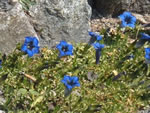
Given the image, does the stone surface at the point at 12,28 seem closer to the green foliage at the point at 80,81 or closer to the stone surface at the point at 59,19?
the green foliage at the point at 80,81

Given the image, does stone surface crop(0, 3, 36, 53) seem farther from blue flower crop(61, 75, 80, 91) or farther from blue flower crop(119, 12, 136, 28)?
blue flower crop(119, 12, 136, 28)

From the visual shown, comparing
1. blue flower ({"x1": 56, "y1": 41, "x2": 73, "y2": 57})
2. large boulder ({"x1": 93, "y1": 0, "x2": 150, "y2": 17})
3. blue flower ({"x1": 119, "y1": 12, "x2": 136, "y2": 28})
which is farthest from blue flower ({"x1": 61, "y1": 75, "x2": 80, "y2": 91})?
large boulder ({"x1": 93, "y1": 0, "x2": 150, "y2": 17})

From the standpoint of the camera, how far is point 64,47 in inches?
160

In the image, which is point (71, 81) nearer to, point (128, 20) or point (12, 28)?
point (12, 28)

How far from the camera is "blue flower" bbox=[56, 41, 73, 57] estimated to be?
4016 millimetres

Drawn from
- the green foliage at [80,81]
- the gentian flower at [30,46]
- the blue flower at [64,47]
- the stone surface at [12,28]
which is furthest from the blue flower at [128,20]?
the gentian flower at [30,46]

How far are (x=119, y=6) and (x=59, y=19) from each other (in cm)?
134

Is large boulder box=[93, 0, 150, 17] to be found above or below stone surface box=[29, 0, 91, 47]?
below

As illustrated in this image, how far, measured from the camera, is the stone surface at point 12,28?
427 centimetres

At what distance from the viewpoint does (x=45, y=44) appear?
15.7 ft

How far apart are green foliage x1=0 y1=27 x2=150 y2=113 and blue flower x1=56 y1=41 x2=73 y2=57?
0.13 meters

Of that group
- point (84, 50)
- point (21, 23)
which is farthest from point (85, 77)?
point (21, 23)

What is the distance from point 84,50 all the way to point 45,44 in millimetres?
488

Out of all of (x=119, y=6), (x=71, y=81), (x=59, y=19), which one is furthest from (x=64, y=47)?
(x=119, y=6)
